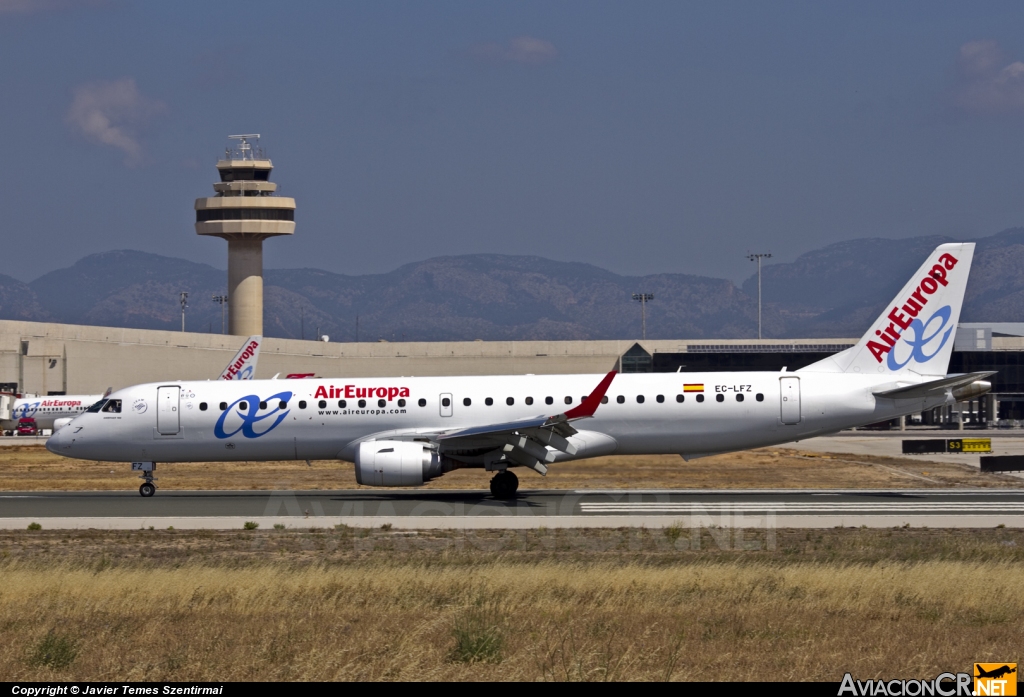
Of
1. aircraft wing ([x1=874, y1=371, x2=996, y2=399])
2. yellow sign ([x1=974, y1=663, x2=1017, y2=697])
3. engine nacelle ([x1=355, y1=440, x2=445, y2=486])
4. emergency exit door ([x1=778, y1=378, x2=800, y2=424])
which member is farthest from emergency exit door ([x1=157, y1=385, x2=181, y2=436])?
yellow sign ([x1=974, y1=663, x2=1017, y2=697])

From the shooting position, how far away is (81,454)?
34.0m

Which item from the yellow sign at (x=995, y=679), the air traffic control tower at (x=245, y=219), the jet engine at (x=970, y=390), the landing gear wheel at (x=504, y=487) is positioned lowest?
the yellow sign at (x=995, y=679)

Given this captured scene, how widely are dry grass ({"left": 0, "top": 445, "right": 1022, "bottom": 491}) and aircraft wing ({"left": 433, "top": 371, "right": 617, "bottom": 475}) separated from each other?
168 inches

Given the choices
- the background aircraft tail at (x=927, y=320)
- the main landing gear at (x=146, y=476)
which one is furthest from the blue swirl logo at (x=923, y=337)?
the main landing gear at (x=146, y=476)

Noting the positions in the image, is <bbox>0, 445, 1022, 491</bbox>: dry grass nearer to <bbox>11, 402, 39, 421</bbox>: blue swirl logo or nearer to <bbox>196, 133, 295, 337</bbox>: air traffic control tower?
<bbox>11, 402, 39, 421</bbox>: blue swirl logo

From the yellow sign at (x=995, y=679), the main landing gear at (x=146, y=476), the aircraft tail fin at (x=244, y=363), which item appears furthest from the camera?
the aircraft tail fin at (x=244, y=363)

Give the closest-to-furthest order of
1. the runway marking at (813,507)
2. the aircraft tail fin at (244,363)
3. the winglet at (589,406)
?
the runway marking at (813,507), the winglet at (589,406), the aircraft tail fin at (244,363)

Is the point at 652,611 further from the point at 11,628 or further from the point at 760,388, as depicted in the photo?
the point at 760,388

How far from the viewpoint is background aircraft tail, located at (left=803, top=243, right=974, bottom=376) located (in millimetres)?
33344

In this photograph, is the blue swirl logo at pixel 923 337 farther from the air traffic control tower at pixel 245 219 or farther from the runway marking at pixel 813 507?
the air traffic control tower at pixel 245 219

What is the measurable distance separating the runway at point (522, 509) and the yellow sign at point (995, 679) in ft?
43.6

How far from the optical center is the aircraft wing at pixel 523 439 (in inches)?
1199

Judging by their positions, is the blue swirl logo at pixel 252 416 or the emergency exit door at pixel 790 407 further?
the blue swirl logo at pixel 252 416

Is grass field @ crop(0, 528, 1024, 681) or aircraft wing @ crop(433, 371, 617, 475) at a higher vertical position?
aircraft wing @ crop(433, 371, 617, 475)
